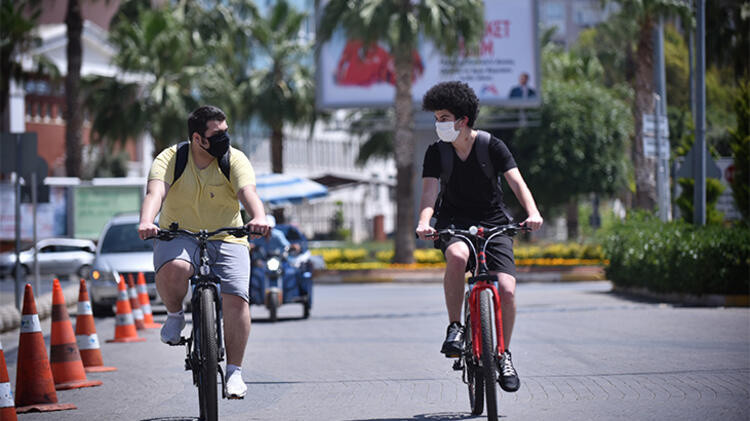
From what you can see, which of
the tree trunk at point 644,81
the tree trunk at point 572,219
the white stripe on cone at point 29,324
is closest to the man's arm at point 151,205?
the white stripe on cone at point 29,324

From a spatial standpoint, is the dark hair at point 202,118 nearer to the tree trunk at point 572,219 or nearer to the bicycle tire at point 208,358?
the bicycle tire at point 208,358

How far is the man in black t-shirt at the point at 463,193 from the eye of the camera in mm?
7414

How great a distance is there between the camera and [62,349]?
9.91 metres

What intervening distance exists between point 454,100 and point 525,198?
68 centimetres

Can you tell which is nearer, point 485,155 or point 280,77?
point 485,155

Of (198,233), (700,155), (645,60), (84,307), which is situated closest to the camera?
(198,233)

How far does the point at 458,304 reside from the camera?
749 cm

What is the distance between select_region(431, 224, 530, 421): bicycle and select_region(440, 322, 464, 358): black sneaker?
32 mm

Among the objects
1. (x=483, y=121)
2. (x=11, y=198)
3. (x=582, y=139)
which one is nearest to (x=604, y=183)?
(x=582, y=139)

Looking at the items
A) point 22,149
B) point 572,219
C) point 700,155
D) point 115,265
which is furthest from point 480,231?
point 572,219

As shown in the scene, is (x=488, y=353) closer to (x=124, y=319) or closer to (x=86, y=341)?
(x=86, y=341)

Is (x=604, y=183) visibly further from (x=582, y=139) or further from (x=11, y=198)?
(x=11, y=198)

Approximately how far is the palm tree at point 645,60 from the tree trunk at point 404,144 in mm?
5356

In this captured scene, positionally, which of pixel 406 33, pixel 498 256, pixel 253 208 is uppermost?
pixel 406 33
